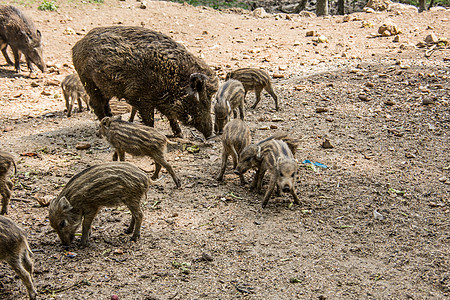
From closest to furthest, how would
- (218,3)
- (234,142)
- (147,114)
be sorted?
1. (234,142)
2. (147,114)
3. (218,3)

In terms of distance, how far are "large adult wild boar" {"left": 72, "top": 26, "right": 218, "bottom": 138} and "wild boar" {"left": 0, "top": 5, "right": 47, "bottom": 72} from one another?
421 cm

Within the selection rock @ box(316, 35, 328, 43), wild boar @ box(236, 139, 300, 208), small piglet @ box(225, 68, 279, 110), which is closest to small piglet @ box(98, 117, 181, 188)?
wild boar @ box(236, 139, 300, 208)

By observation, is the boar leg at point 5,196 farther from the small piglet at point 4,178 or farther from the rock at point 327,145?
the rock at point 327,145

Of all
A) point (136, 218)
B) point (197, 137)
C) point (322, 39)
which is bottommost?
point (197, 137)

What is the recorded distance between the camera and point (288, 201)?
5293 millimetres

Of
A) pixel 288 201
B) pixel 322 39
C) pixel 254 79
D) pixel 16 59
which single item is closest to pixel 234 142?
pixel 288 201

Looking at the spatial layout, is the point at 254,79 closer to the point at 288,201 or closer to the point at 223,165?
the point at 223,165

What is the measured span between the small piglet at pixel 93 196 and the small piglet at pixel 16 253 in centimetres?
53

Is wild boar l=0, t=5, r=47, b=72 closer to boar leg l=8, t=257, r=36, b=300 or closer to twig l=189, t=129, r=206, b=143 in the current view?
twig l=189, t=129, r=206, b=143

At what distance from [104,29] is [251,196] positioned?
3.40 metres

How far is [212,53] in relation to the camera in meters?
11.2

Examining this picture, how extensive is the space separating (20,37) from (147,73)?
5.83m

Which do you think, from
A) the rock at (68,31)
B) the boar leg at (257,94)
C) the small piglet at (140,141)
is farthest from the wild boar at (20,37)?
the small piglet at (140,141)

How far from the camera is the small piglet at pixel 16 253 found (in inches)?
138
